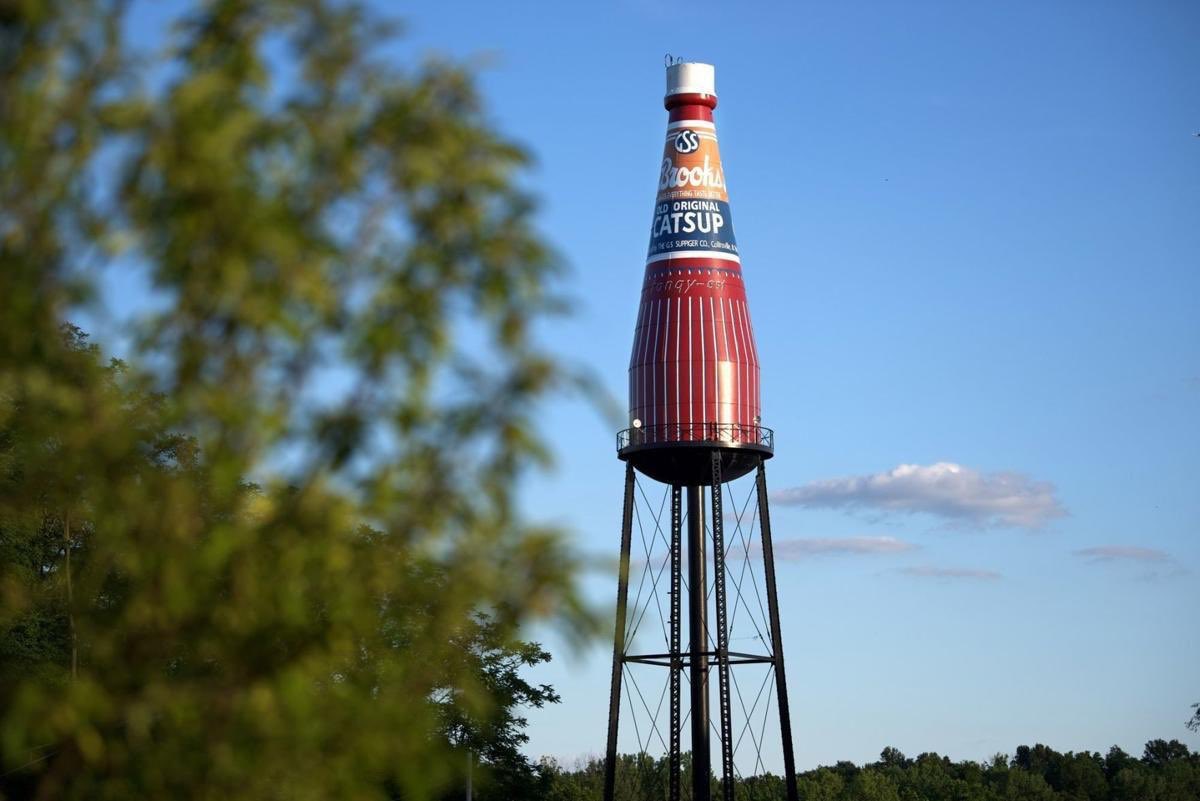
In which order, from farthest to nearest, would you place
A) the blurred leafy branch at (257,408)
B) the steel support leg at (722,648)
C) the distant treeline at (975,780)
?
the distant treeline at (975,780)
the steel support leg at (722,648)
the blurred leafy branch at (257,408)

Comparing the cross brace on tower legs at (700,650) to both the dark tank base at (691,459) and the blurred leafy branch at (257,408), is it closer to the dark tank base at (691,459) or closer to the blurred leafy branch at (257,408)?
the dark tank base at (691,459)

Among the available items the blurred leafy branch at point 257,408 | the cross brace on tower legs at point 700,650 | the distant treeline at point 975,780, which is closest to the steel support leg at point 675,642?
the cross brace on tower legs at point 700,650

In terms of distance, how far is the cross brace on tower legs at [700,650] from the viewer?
4225cm

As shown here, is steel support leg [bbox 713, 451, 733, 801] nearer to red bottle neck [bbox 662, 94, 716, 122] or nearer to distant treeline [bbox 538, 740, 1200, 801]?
red bottle neck [bbox 662, 94, 716, 122]

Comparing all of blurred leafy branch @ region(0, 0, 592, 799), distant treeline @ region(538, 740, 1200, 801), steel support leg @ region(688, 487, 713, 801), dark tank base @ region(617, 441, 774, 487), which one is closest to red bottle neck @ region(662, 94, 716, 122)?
dark tank base @ region(617, 441, 774, 487)

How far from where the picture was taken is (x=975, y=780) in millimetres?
112812

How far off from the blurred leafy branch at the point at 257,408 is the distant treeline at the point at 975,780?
75351 mm

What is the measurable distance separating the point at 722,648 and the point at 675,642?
4.02ft

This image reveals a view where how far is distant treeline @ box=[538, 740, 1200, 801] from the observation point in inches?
3821

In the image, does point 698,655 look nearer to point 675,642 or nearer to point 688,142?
point 675,642

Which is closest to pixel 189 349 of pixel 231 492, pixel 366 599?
pixel 231 492

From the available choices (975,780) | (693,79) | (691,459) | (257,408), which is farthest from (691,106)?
(975,780)

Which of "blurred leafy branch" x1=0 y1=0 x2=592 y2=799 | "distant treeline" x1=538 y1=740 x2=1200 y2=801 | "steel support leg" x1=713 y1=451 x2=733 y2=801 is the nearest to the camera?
"blurred leafy branch" x1=0 y1=0 x2=592 y2=799

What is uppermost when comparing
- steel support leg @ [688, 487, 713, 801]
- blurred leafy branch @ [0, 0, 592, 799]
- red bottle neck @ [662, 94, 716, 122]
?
red bottle neck @ [662, 94, 716, 122]
